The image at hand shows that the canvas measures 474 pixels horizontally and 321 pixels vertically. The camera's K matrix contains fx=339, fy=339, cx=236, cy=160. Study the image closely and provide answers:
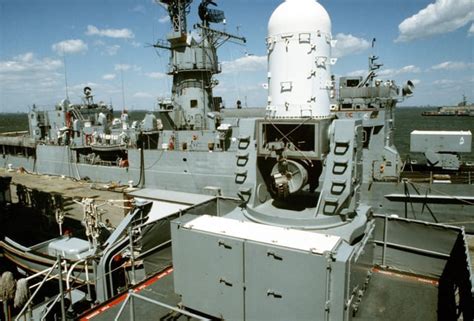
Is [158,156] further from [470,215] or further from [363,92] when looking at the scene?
[470,215]

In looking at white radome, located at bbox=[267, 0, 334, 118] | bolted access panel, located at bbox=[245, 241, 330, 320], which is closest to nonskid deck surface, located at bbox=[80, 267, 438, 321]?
bolted access panel, located at bbox=[245, 241, 330, 320]

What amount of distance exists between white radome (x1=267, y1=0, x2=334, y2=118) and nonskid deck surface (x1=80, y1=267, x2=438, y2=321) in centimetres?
337

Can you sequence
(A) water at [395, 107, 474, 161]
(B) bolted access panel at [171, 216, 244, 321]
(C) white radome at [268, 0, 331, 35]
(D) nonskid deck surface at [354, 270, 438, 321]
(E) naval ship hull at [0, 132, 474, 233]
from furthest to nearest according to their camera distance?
(A) water at [395, 107, 474, 161] → (E) naval ship hull at [0, 132, 474, 233] → (C) white radome at [268, 0, 331, 35] → (D) nonskid deck surface at [354, 270, 438, 321] → (B) bolted access panel at [171, 216, 244, 321]

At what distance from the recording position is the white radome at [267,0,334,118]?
20.2ft

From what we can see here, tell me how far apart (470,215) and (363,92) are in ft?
25.5

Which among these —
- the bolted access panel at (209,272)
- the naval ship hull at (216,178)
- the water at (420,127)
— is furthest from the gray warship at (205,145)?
the water at (420,127)

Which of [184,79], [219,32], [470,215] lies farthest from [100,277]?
[219,32]

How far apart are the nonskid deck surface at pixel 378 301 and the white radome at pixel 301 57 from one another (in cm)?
337

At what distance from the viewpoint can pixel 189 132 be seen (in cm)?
2091

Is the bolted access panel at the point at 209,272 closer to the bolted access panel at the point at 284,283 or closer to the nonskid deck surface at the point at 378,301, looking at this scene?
the bolted access panel at the point at 284,283

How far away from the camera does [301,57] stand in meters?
6.24

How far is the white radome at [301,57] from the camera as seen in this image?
617cm

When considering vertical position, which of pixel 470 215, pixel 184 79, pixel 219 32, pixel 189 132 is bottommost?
pixel 470 215

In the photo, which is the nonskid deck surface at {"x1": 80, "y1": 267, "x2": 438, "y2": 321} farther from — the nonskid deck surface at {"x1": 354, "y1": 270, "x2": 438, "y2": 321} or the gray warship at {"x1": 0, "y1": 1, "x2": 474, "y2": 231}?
the gray warship at {"x1": 0, "y1": 1, "x2": 474, "y2": 231}
